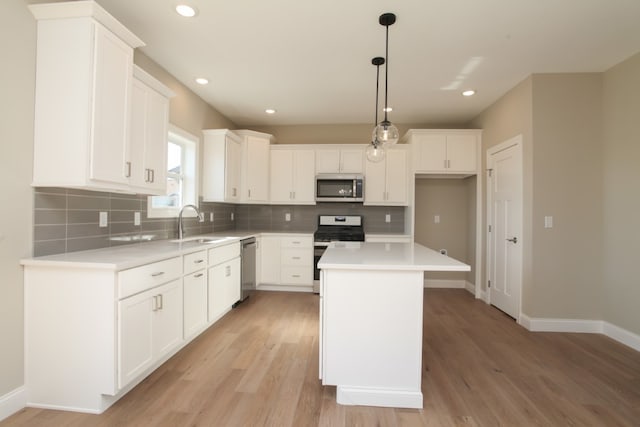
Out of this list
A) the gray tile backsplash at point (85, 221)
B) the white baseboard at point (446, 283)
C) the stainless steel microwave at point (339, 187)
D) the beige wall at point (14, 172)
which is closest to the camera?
the beige wall at point (14, 172)

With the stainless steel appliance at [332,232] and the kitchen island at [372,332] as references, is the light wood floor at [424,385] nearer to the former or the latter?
the kitchen island at [372,332]

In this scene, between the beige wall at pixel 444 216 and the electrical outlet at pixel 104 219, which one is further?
the beige wall at pixel 444 216

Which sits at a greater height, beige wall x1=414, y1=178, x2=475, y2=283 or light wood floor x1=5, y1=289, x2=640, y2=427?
beige wall x1=414, y1=178, x2=475, y2=283

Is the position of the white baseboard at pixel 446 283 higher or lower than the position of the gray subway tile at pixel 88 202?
lower

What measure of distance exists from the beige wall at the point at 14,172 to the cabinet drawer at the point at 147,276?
0.58 m

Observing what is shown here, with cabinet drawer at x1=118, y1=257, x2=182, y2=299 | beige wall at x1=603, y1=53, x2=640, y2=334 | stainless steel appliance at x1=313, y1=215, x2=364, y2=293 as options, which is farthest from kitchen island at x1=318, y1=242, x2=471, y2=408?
stainless steel appliance at x1=313, y1=215, x2=364, y2=293

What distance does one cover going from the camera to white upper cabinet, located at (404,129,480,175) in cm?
430

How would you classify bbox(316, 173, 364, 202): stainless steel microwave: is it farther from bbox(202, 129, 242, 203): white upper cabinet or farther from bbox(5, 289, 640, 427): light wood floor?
bbox(5, 289, 640, 427): light wood floor

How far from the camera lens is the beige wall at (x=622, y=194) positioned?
2.66 meters

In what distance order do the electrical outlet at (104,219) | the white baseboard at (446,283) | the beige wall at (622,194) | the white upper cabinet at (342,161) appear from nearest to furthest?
the electrical outlet at (104,219) → the beige wall at (622,194) → the white upper cabinet at (342,161) → the white baseboard at (446,283)

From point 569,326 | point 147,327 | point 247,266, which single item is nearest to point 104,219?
point 147,327

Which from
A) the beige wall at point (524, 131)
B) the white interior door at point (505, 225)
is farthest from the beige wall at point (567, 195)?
the white interior door at point (505, 225)

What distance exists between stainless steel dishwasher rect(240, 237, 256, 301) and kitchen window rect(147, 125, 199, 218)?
828 mm

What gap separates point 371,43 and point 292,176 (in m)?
2.47
